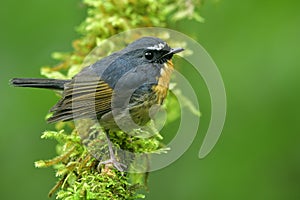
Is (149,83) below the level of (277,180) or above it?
above

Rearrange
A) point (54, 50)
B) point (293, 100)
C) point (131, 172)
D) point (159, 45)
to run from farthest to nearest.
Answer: point (54, 50), point (293, 100), point (159, 45), point (131, 172)

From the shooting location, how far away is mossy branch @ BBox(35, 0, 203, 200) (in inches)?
115

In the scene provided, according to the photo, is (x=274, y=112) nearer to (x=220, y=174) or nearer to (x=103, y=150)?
(x=220, y=174)

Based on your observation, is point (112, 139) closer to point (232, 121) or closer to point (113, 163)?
point (113, 163)

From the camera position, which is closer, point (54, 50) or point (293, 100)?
point (293, 100)

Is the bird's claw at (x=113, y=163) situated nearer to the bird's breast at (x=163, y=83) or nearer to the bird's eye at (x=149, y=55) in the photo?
the bird's breast at (x=163, y=83)

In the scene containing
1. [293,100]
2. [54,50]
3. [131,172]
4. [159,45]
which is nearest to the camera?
[131,172]

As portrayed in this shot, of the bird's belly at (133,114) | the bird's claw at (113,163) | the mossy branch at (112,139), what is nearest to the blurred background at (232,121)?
the mossy branch at (112,139)

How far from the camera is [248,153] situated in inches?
213

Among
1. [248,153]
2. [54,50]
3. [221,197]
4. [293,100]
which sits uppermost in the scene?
[54,50]

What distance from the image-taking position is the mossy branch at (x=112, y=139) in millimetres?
2921

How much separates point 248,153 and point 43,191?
7.34ft

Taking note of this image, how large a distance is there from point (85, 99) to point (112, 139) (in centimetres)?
35

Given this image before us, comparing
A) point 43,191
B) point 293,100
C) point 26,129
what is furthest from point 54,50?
point 293,100
